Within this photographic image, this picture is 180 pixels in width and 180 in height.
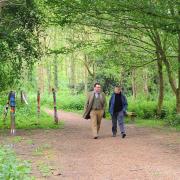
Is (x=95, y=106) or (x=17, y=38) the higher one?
(x=17, y=38)

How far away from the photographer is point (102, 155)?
Result: 457 inches

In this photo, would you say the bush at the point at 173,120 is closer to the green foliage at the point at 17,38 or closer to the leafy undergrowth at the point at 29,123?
the leafy undergrowth at the point at 29,123

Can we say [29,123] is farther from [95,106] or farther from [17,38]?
[95,106]

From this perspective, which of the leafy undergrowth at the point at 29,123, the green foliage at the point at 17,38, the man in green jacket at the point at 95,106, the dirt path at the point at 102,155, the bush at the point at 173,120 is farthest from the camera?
the bush at the point at 173,120

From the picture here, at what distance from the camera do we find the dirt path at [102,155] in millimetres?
9229

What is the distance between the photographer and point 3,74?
1908 cm

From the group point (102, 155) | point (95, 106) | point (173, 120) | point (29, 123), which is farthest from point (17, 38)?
point (173, 120)

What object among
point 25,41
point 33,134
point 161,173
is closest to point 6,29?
point 25,41

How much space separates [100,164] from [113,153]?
169 centimetres

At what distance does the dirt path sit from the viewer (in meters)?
9.23

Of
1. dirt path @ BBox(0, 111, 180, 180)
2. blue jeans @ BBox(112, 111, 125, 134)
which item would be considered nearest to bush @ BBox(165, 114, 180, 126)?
dirt path @ BBox(0, 111, 180, 180)

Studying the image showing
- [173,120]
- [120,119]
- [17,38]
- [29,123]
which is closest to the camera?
[120,119]

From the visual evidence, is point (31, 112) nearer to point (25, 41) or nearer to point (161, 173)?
point (25, 41)

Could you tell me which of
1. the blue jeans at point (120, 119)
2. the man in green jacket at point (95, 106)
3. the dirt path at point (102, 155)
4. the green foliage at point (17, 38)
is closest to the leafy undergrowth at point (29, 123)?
the green foliage at point (17, 38)
